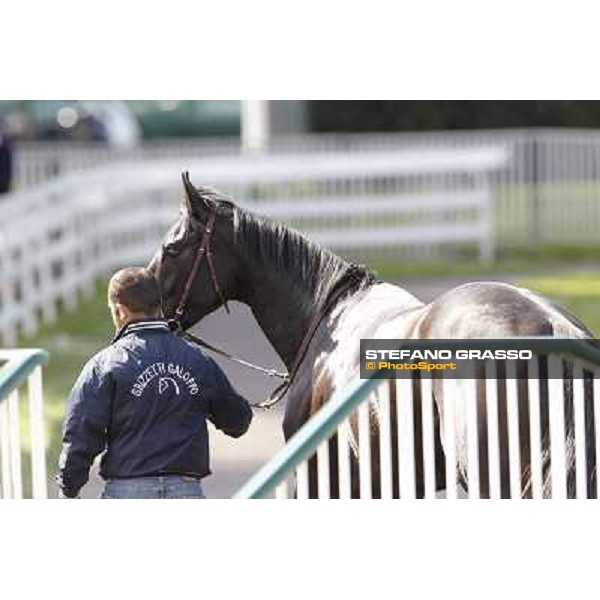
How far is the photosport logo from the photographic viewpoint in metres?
7.11

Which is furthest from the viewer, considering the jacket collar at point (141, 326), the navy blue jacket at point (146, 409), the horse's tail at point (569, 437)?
the jacket collar at point (141, 326)

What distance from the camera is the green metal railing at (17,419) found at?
7789 millimetres

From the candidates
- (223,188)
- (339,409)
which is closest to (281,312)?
(339,409)

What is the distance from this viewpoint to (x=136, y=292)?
762 centimetres

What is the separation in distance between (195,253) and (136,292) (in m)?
0.41

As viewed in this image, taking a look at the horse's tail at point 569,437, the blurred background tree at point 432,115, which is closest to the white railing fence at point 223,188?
the blurred background tree at point 432,115

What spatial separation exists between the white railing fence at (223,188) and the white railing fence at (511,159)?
35 cm

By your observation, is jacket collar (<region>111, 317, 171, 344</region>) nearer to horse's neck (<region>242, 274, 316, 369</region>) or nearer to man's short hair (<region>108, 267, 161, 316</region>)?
man's short hair (<region>108, 267, 161, 316</region>)

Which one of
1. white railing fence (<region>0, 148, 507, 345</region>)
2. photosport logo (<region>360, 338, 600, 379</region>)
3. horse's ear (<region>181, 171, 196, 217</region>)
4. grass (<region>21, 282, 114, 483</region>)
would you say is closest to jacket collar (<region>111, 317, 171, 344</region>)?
horse's ear (<region>181, 171, 196, 217</region>)

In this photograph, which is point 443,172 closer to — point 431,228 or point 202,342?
point 431,228

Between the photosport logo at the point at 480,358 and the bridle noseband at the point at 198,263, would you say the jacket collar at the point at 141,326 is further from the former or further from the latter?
the photosport logo at the point at 480,358
